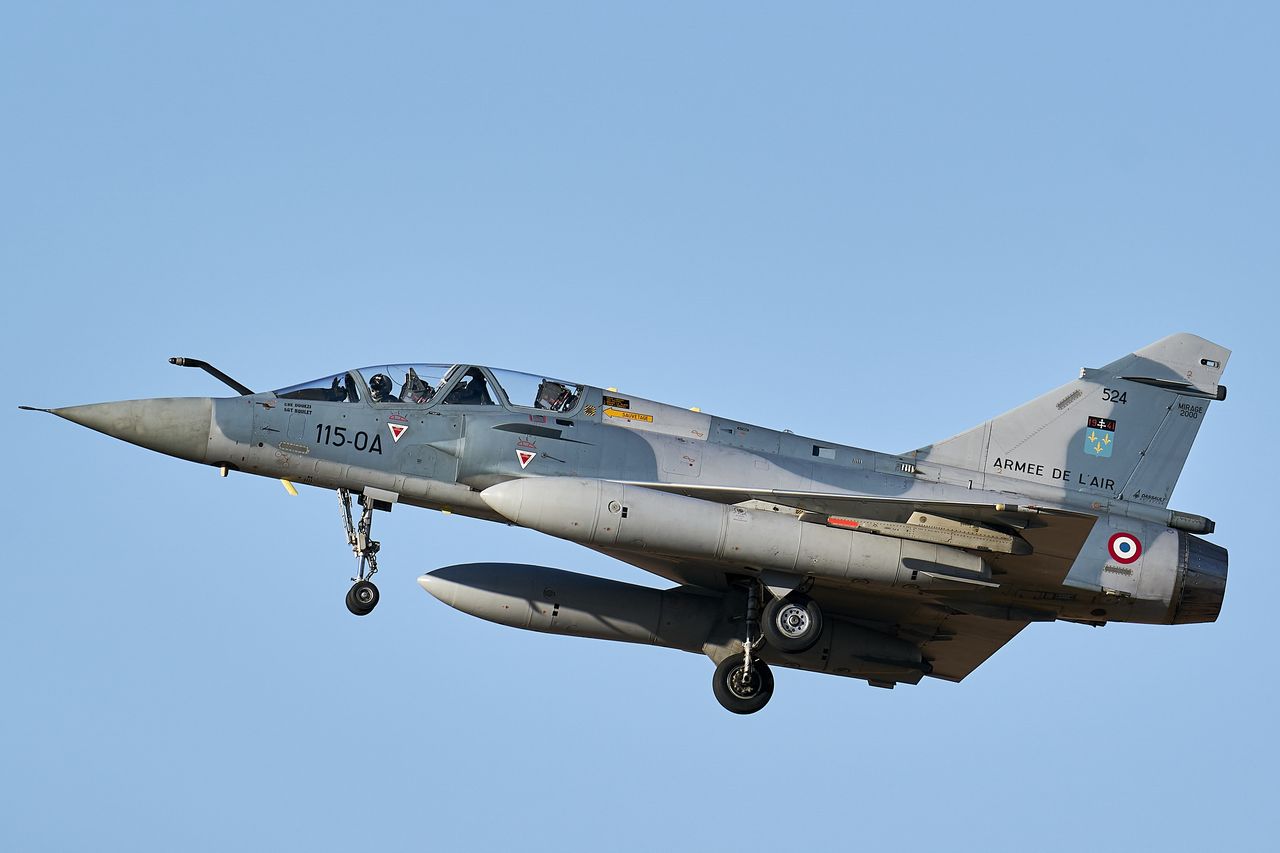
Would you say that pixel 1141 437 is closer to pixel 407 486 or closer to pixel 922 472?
pixel 922 472

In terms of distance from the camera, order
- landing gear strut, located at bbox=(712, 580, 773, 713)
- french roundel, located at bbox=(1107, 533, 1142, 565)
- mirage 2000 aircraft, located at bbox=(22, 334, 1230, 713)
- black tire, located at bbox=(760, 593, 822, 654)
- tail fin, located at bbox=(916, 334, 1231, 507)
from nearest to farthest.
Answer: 1. mirage 2000 aircraft, located at bbox=(22, 334, 1230, 713)
2. black tire, located at bbox=(760, 593, 822, 654)
3. french roundel, located at bbox=(1107, 533, 1142, 565)
4. landing gear strut, located at bbox=(712, 580, 773, 713)
5. tail fin, located at bbox=(916, 334, 1231, 507)

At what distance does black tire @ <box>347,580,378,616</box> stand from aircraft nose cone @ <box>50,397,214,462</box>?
2188 mm

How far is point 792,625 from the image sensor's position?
1822cm

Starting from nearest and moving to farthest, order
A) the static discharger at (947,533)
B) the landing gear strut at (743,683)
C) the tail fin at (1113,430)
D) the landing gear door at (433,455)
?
the static discharger at (947,533), the landing gear door at (433,455), the landing gear strut at (743,683), the tail fin at (1113,430)

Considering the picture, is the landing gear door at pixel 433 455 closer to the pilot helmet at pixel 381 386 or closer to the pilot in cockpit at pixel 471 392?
the pilot in cockpit at pixel 471 392

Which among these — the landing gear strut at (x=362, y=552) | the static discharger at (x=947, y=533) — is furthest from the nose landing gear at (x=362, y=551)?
the static discharger at (x=947, y=533)

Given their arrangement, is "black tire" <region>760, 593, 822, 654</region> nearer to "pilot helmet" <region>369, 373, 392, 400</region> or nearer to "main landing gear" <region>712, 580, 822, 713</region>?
"main landing gear" <region>712, 580, 822, 713</region>

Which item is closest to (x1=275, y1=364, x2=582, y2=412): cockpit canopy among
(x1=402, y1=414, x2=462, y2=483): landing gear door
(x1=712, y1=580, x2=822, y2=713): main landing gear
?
(x1=402, y1=414, x2=462, y2=483): landing gear door

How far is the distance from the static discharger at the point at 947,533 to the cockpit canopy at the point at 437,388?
3703 mm

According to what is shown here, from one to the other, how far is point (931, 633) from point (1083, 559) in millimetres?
3011

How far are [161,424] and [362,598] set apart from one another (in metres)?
2.86

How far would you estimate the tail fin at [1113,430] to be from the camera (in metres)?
20.0

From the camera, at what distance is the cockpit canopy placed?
18.8 meters

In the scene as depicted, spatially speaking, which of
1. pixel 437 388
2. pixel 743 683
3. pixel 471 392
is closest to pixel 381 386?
pixel 437 388
